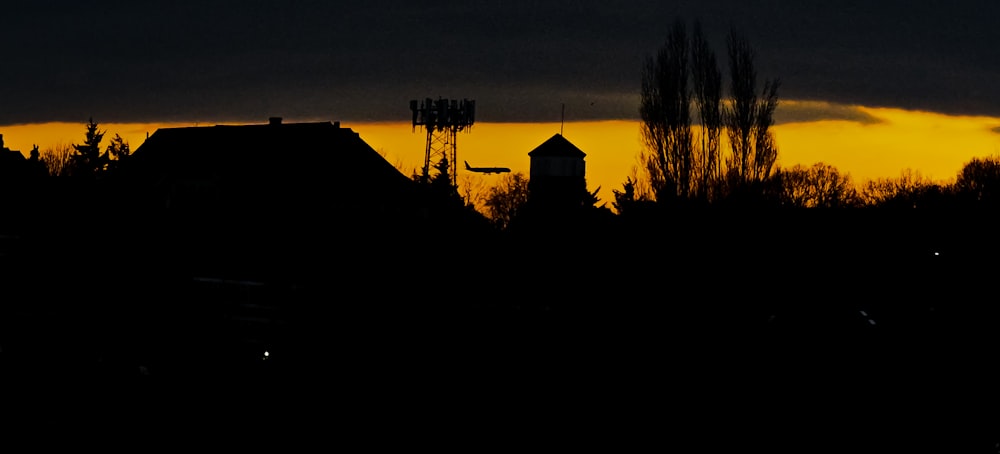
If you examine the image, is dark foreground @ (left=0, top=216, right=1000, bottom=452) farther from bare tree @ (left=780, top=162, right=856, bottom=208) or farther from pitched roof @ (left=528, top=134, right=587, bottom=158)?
bare tree @ (left=780, top=162, right=856, bottom=208)

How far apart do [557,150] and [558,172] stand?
4.00ft

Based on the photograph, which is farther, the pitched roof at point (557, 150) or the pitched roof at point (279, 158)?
the pitched roof at point (279, 158)

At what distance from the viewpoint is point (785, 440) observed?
21203 millimetres

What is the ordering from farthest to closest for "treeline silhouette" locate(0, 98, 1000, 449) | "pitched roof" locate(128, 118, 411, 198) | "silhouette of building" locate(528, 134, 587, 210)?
1. "pitched roof" locate(128, 118, 411, 198)
2. "silhouette of building" locate(528, 134, 587, 210)
3. "treeline silhouette" locate(0, 98, 1000, 449)

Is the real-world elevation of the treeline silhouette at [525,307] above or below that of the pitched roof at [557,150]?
below

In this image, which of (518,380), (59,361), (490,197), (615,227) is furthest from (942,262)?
(490,197)

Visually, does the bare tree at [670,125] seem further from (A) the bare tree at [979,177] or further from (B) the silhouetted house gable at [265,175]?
(A) the bare tree at [979,177]

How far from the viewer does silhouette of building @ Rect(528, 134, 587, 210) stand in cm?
5159

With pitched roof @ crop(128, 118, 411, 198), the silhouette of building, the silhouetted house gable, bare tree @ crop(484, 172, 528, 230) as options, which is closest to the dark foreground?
the silhouette of building

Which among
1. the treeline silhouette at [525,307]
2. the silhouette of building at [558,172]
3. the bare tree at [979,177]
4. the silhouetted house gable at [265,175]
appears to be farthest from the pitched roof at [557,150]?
the bare tree at [979,177]

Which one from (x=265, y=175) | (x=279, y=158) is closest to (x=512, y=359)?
(x=265, y=175)

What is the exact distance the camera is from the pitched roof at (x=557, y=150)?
56.1 metres

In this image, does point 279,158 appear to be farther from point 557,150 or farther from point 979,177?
point 979,177

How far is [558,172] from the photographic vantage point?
55.3 m
